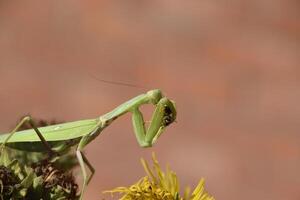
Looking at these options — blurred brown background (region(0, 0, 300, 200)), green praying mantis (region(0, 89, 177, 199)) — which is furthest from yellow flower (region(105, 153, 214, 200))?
blurred brown background (region(0, 0, 300, 200))

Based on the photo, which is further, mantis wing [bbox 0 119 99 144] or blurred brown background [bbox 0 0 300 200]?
blurred brown background [bbox 0 0 300 200]

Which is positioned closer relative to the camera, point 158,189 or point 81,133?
point 158,189

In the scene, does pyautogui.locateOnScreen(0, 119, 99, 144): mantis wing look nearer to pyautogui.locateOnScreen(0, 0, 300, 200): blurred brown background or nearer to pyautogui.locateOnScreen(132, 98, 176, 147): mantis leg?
pyautogui.locateOnScreen(132, 98, 176, 147): mantis leg

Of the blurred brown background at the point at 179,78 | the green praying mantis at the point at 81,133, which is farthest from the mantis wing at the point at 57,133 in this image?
the blurred brown background at the point at 179,78

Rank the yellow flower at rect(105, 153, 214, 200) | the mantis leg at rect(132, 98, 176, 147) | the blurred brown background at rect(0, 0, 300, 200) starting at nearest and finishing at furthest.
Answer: the yellow flower at rect(105, 153, 214, 200) → the mantis leg at rect(132, 98, 176, 147) → the blurred brown background at rect(0, 0, 300, 200)

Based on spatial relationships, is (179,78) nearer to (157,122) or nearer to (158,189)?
(157,122)

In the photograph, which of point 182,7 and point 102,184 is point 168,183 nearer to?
point 102,184

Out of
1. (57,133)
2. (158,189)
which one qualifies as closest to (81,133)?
(57,133)
